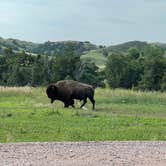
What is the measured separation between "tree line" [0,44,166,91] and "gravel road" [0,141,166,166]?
50225mm

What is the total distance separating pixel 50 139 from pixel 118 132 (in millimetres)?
2869

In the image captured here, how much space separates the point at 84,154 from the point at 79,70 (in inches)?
2346

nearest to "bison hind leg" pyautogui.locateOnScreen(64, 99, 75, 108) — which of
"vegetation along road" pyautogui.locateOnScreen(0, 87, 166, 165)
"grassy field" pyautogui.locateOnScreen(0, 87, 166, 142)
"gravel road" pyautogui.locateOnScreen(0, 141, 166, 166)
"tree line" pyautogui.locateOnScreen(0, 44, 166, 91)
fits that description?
"grassy field" pyautogui.locateOnScreen(0, 87, 166, 142)

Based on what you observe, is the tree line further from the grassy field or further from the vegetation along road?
the vegetation along road

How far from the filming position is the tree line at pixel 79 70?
225 ft

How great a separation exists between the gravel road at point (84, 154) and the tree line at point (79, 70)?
5022cm

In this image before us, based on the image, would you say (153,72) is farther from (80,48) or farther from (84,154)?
(80,48)

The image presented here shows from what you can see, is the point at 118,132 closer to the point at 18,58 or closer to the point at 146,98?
the point at 146,98

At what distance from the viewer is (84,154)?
13211 millimetres

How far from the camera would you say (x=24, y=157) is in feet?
41.5

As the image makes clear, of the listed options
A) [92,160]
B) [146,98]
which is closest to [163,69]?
[146,98]

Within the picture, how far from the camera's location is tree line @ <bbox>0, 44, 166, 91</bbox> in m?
68.5

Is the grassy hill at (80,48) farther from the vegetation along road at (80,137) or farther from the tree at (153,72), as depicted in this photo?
the vegetation along road at (80,137)

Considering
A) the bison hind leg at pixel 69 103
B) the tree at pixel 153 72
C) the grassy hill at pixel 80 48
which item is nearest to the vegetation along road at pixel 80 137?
the bison hind leg at pixel 69 103
